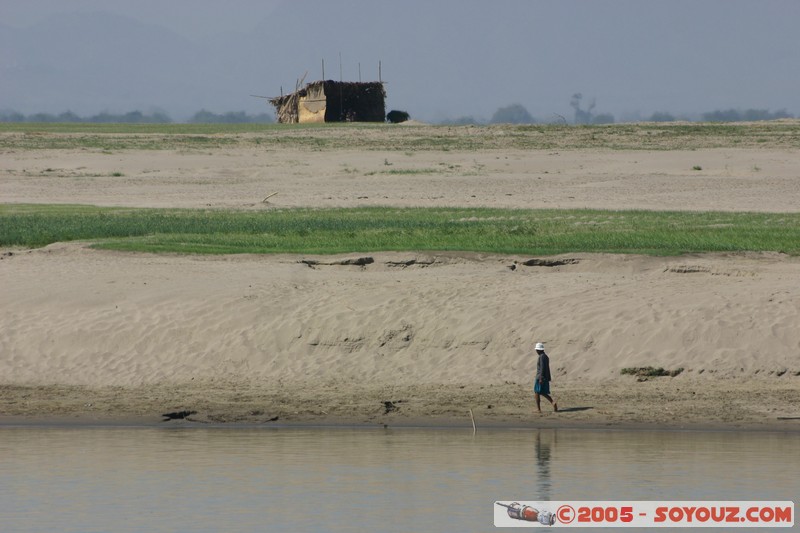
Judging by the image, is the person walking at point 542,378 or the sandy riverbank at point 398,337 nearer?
the person walking at point 542,378

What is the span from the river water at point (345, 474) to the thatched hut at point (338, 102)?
5383 centimetres

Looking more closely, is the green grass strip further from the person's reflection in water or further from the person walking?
the person's reflection in water

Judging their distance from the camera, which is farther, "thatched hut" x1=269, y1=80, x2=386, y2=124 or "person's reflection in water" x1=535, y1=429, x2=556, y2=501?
"thatched hut" x1=269, y1=80, x2=386, y2=124

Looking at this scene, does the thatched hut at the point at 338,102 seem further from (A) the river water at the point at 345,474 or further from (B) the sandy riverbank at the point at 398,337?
(A) the river water at the point at 345,474

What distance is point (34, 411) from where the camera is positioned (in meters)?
16.3

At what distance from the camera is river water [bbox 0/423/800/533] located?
471 inches

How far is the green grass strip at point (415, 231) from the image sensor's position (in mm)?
21719

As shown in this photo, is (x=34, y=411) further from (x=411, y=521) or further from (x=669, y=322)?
(x=669, y=322)

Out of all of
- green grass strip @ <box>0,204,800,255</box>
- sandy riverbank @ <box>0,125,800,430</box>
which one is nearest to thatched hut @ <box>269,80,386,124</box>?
green grass strip @ <box>0,204,800,255</box>

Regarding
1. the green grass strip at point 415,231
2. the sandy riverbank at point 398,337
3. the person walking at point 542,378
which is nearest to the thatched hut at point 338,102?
the green grass strip at point 415,231

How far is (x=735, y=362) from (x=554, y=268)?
4110 millimetres

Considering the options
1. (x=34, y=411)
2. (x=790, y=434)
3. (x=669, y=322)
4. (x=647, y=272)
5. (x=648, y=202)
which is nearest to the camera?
(x=790, y=434)

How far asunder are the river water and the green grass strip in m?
6.63

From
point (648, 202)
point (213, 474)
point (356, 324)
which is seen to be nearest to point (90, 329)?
point (356, 324)
